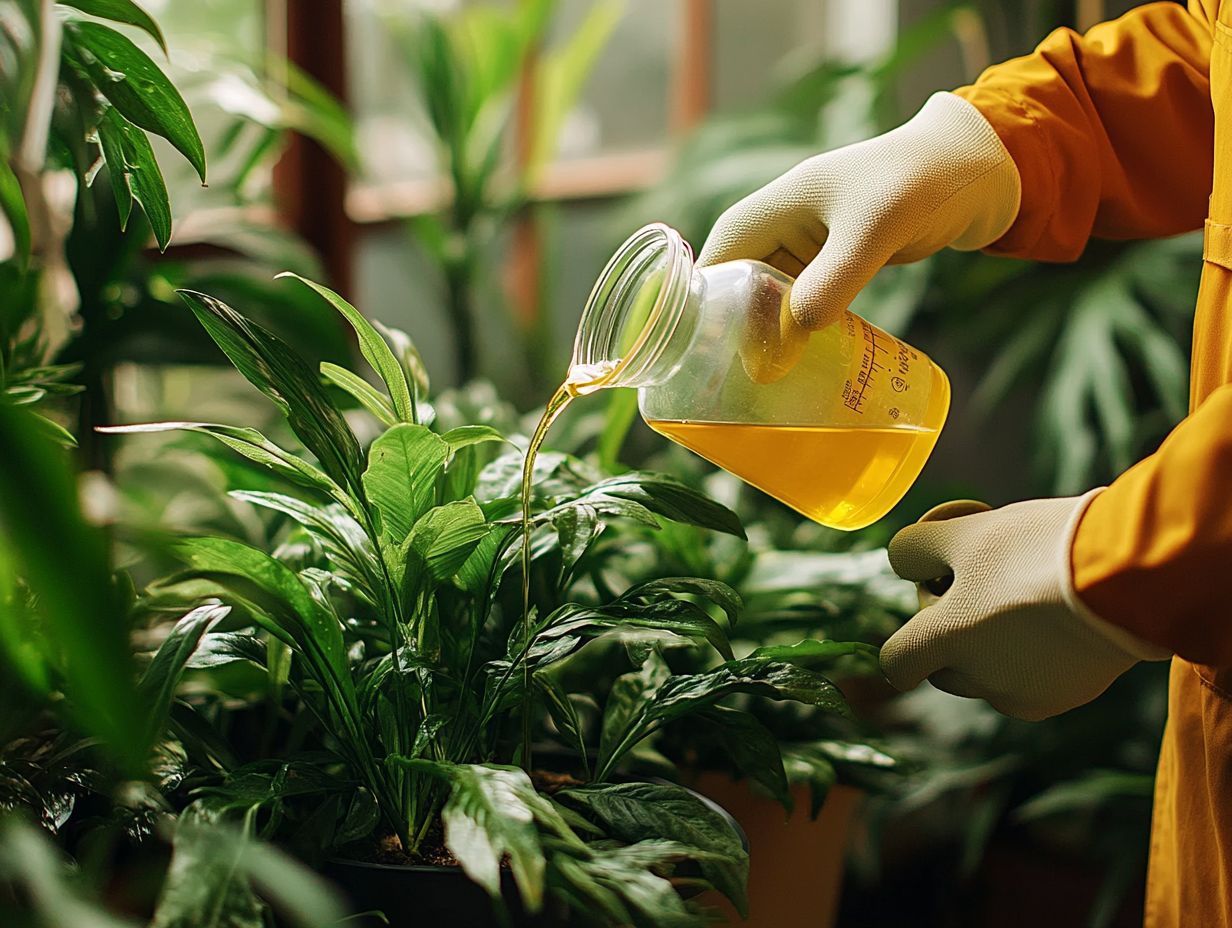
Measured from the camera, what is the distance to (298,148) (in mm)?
1875

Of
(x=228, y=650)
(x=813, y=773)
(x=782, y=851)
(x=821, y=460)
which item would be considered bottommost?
(x=782, y=851)

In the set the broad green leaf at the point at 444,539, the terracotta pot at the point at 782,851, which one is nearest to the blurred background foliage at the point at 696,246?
the terracotta pot at the point at 782,851

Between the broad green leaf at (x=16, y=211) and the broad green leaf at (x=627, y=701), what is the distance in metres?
0.47

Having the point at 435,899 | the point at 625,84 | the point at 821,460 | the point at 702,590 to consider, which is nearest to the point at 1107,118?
the point at 821,460

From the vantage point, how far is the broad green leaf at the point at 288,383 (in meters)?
0.63

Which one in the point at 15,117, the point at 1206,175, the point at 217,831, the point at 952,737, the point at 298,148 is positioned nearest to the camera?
the point at 217,831

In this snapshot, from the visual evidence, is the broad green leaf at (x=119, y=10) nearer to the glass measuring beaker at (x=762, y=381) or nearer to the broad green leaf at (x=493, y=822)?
the glass measuring beaker at (x=762, y=381)

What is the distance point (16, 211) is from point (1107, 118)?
732mm

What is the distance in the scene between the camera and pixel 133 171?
68cm

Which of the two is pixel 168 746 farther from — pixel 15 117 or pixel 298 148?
pixel 298 148

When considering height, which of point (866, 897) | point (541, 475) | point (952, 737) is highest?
point (541, 475)

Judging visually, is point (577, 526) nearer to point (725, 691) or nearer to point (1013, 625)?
point (725, 691)

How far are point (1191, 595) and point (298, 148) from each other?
159cm

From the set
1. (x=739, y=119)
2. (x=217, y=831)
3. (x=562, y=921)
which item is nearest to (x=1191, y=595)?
(x=562, y=921)
